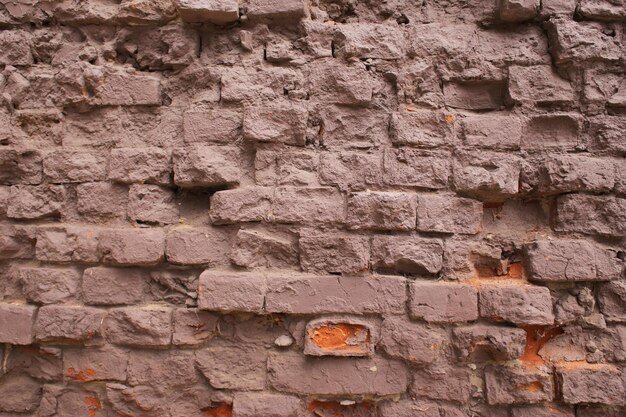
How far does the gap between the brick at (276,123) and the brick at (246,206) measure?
0.68 feet

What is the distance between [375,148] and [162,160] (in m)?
0.84

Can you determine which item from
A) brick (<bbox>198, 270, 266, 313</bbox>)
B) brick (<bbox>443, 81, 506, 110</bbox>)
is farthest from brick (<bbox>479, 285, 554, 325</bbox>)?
brick (<bbox>198, 270, 266, 313</bbox>)

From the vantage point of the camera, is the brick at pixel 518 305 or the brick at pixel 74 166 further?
the brick at pixel 74 166

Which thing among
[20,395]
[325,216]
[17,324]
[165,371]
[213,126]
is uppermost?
[213,126]

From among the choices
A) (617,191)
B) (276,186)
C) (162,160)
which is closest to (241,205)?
(276,186)

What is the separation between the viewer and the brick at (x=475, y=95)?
5.73 feet

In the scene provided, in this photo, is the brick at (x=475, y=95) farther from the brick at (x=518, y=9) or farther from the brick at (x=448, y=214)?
the brick at (x=448, y=214)

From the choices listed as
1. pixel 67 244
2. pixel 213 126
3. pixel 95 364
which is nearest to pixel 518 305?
pixel 213 126

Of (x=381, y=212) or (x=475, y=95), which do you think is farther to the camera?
(x=475, y=95)

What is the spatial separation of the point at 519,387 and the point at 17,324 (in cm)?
194

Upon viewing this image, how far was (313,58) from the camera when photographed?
1741mm

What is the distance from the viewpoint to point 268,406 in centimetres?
163

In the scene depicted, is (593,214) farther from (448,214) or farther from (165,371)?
(165,371)

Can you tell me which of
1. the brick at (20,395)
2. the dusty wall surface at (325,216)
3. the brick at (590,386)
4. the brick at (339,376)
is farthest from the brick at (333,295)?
the brick at (20,395)
